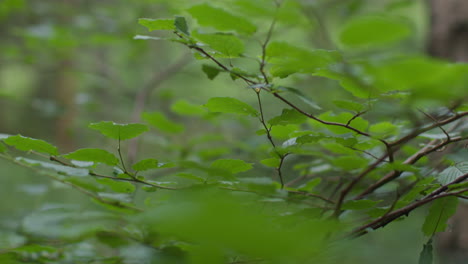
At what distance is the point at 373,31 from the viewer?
37 centimetres

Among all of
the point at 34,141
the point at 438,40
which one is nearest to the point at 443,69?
the point at 34,141

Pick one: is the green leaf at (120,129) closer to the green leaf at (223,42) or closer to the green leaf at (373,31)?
the green leaf at (223,42)

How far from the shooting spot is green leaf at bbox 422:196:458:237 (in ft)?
2.17

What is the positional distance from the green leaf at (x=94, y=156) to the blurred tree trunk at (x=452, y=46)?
1608 mm

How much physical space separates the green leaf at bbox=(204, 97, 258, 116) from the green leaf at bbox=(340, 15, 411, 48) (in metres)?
0.25

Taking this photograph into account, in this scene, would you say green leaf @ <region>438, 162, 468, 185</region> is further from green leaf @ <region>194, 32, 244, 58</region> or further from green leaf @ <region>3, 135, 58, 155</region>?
green leaf @ <region>3, 135, 58, 155</region>

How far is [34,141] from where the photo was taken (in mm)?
633

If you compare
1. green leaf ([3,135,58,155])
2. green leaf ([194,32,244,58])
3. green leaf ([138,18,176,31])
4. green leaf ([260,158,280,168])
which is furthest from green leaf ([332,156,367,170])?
green leaf ([3,135,58,155])

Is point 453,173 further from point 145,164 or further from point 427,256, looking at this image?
point 145,164

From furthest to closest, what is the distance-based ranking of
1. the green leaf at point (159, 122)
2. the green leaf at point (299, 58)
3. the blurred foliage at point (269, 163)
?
the green leaf at point (159, 122), the green leaf at point (299, 58), the blurred foliage at point (269, 163)

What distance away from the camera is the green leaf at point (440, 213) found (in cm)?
66

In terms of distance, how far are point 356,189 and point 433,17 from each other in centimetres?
140

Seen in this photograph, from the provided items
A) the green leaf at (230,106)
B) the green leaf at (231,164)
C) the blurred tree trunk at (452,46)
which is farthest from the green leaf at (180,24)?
the blurred tree trunk at (452,46)

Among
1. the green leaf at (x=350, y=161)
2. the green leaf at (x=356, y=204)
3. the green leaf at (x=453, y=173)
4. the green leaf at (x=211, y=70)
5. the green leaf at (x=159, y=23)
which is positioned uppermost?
the green leaf at (x=159, y=23)
